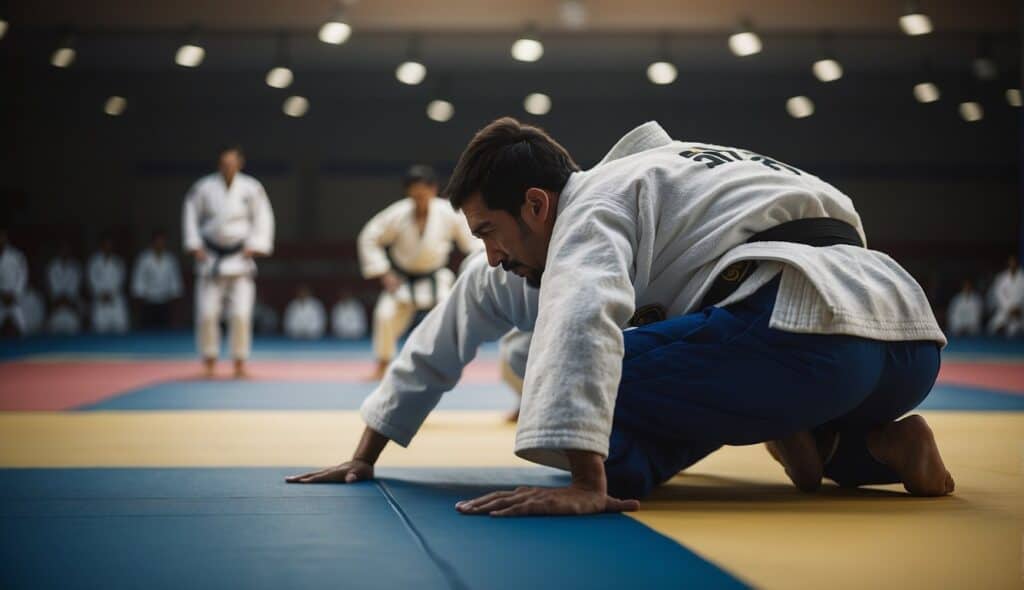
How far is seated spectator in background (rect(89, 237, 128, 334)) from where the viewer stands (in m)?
18.8

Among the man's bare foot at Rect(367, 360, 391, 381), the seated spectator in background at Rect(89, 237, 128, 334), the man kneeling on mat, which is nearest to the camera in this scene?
the man kneeling on mat

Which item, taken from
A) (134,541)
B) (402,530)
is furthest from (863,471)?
(134,541)

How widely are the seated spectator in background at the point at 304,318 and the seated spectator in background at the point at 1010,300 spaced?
11438 mm

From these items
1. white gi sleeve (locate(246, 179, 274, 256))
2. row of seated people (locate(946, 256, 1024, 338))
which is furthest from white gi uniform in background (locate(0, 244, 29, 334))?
row of seated people (locate(946, 256, 1024, 338))

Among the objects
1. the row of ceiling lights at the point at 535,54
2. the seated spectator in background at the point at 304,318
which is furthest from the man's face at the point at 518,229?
the seated spectator in background at the point at 304,318

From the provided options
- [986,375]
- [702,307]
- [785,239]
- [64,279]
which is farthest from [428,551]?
[64,279]

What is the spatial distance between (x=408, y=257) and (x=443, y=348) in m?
4.73

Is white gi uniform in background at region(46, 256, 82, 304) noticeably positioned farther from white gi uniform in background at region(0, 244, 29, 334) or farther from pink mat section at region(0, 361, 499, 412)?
pink mat section at region(0, 361, 499, 412)

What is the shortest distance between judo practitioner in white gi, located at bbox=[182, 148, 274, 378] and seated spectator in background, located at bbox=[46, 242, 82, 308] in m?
12.2

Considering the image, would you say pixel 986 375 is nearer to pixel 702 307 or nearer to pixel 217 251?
pixel 217 251

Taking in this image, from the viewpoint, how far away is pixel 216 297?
25.3 feet

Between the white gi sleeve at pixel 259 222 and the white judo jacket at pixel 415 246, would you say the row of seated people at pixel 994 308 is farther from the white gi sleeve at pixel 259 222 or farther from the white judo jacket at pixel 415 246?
the white gi sleeve at pixel 259 222

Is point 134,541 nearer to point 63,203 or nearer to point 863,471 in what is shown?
point 863,471

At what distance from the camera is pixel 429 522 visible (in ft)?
6.98
